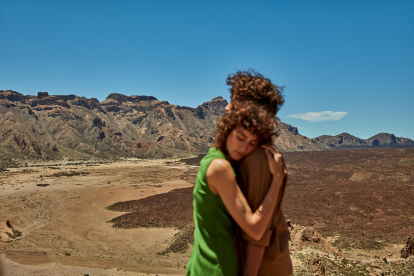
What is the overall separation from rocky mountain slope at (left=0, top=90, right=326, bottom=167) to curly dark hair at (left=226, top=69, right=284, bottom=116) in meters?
81.0

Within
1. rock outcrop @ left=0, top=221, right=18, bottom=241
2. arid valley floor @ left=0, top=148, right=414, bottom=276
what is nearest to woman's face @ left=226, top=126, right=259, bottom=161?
arid valley floor @ left=0, top=148, right=414, bottom=276

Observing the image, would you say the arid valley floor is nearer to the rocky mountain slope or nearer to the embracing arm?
the embracing arm

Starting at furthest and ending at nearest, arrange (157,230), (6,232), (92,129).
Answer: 1. (92,129)
2. (157,230)
3. (6,232)

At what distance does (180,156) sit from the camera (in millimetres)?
118312

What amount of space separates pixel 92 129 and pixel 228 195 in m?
132

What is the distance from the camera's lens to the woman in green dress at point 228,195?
1.38 metres

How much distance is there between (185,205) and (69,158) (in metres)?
76.6

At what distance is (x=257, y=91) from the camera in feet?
5.21

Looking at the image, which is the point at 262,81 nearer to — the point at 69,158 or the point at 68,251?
the point at 68,251

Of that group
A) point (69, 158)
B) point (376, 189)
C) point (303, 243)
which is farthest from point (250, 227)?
point (69, 158)

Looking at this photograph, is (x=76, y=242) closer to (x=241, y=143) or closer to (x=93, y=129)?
(x=241, y=143)

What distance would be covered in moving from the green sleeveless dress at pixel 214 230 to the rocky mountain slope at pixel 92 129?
80872mm

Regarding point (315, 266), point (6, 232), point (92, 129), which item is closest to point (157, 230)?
point (6, 232)

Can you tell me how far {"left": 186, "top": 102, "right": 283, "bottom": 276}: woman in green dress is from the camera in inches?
54.2
